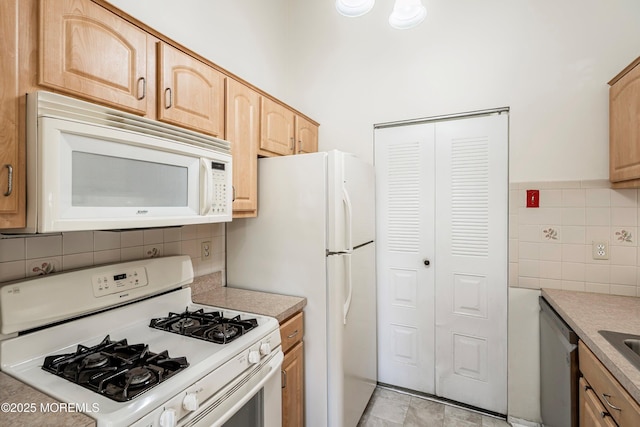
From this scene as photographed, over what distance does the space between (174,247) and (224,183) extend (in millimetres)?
560

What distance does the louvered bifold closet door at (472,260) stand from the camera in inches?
81.6

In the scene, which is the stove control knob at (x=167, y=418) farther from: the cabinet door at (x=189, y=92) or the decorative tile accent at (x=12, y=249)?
the cabinet door at (x=189, y=92)

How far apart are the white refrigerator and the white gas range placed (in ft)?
1.27

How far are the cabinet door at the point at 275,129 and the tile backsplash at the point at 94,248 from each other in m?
0.63

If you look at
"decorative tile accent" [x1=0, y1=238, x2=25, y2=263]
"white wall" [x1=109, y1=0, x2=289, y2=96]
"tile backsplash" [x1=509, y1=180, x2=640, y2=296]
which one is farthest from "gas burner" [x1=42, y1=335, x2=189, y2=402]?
"tile backsplash" [x1=509, y1=180, x2=640, y2=296]

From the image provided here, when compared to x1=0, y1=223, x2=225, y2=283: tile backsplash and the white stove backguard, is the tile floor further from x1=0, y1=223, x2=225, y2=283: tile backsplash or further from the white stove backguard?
the white stove backguard

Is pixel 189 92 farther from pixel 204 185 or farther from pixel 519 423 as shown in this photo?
pixel 519 423

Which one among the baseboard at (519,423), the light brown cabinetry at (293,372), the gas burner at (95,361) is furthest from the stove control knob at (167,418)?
the baseboard at (519,423)

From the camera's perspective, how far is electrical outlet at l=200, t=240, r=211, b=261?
188 cm

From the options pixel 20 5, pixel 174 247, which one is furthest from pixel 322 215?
pixel 20 5

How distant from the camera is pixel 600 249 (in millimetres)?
1843

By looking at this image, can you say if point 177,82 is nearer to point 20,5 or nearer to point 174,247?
point 20,5

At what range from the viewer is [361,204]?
6.64 feet

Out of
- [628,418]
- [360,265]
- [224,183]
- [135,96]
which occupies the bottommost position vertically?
A: [628,418]
